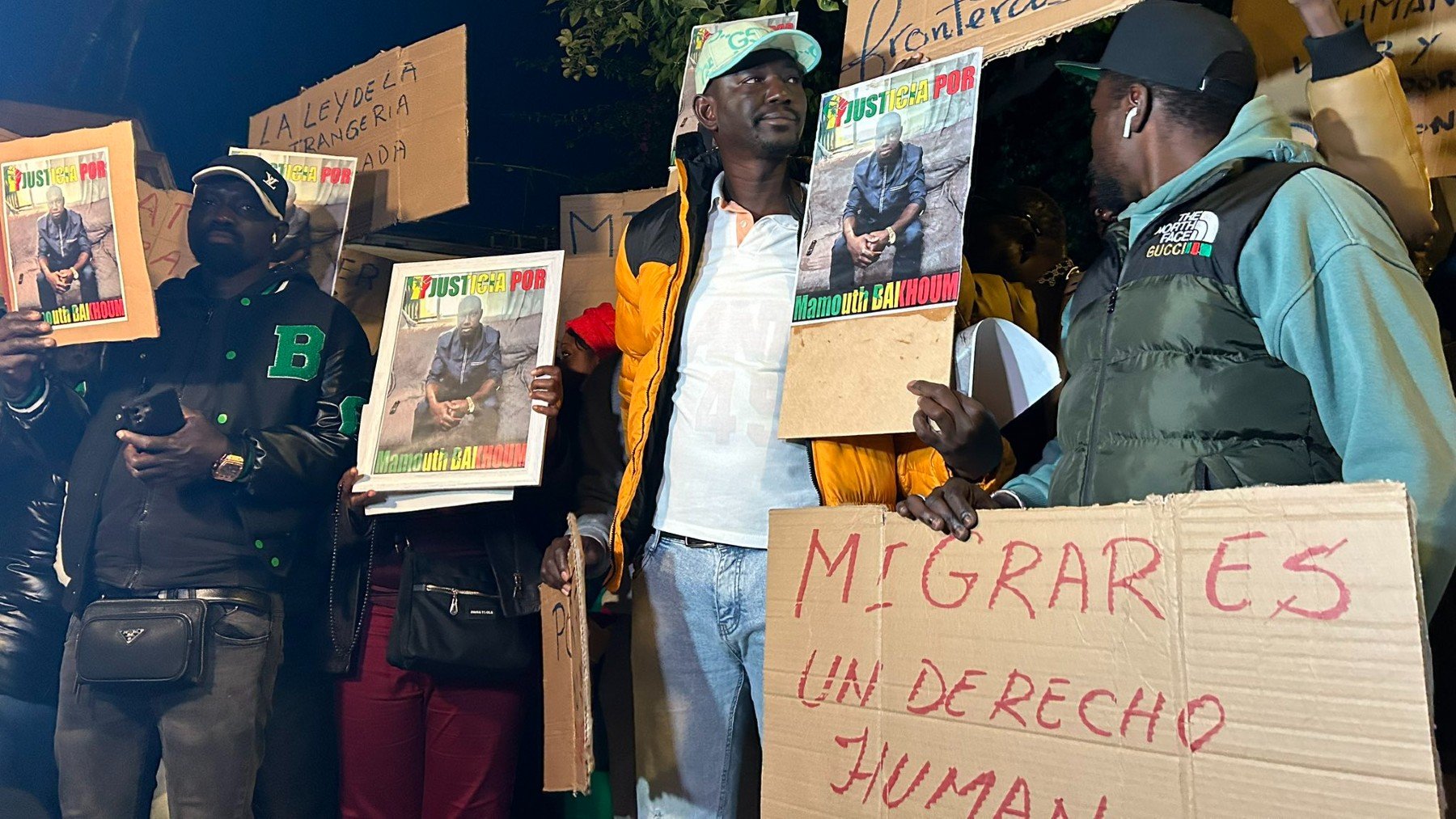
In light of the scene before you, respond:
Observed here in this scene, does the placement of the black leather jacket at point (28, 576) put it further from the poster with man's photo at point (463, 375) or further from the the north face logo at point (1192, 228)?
the the north face logo at point (1192, 228)

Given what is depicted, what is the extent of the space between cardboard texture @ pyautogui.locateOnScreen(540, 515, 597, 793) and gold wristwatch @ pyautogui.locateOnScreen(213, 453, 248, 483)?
39.8 inches

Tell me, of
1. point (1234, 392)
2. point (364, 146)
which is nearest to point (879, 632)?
point (1234, 392)

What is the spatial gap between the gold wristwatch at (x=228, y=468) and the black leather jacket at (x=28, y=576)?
1.35ft

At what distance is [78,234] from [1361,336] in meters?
2.29

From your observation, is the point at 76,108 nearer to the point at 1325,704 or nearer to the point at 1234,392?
the point at 1234,392

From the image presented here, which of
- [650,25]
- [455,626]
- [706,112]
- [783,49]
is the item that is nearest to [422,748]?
[455,626]

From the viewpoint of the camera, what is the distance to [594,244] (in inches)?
107

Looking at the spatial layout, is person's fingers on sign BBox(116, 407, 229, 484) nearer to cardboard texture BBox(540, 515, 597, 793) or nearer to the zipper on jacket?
the zipper on jacket

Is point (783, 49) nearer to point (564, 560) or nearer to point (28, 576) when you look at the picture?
point (564, 560)

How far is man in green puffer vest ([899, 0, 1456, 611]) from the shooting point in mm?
1090

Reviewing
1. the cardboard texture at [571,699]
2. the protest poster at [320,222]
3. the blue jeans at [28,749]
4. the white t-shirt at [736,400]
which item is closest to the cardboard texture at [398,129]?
the protest poster at [320,222]

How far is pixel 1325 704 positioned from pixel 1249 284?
0.50 metres

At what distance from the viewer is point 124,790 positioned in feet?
7.28

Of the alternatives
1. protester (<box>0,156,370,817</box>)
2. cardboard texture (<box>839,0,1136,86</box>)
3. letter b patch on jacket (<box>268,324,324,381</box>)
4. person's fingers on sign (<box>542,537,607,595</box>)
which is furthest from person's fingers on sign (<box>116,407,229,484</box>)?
cardboard texture (<box>839,0,1136,86</box>)
